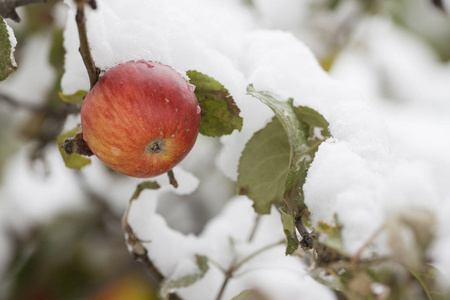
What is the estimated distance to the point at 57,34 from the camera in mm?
1712

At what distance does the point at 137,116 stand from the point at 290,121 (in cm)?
33

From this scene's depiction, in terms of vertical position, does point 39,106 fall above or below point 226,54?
below

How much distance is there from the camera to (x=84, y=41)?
825mm

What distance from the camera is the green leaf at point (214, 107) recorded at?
1.03 meters

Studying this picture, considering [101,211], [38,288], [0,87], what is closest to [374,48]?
[101,211]

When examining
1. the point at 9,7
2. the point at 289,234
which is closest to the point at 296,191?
the point at 289,234

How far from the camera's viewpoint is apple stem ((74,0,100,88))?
77 centimetres

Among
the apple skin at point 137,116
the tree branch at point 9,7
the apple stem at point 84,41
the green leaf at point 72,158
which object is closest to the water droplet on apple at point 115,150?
the apple skin at point 137,116

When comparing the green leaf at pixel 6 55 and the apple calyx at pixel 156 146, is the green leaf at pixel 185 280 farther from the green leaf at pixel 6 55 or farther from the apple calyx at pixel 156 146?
the green leaf at pixel 6 55

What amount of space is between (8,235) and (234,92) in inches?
80.5

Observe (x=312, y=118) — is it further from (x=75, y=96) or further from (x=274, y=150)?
(x=75, y=96)

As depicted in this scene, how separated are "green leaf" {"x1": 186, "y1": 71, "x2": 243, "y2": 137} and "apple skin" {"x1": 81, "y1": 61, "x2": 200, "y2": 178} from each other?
0.10 metres

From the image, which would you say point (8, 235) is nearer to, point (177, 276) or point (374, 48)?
point (177, 276)

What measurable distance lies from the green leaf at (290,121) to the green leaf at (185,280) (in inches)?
16.4
